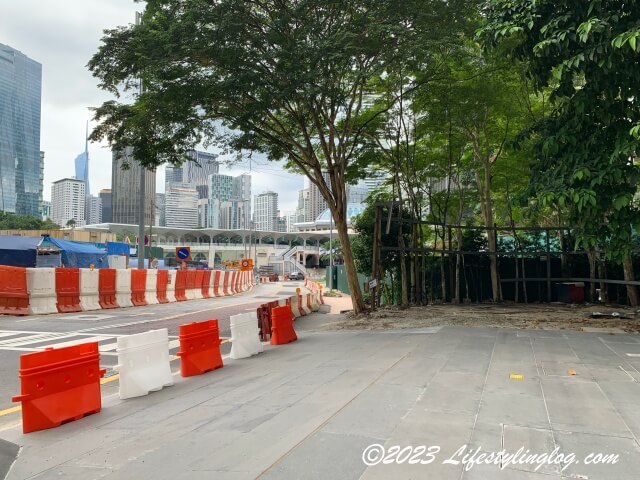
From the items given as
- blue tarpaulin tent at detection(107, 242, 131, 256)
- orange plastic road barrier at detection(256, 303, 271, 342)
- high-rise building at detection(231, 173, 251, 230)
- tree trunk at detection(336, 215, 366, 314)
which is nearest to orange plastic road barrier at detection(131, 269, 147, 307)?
tree trunk at detection(336, 215, 366, 314)

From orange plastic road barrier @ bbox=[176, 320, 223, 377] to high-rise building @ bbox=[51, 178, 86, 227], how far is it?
135 metres

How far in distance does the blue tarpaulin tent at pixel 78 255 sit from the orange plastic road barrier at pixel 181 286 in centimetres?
675

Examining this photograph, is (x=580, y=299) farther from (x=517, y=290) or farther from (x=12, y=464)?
(x=12, y=464)

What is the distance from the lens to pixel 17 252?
74.0 feet


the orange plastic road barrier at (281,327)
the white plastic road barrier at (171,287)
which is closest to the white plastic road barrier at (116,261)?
the white plastic road barrier at (171,287)

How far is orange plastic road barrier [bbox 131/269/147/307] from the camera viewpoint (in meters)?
18.8

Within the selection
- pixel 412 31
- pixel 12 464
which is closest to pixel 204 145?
pixel 412 31

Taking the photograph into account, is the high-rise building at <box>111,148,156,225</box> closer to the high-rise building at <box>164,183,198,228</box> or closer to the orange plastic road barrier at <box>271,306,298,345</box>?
the orange plastic road barrier at <box>271,306,298,345</box>

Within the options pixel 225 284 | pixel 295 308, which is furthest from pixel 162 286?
pixel 225 284

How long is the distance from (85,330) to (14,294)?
13.0 feet

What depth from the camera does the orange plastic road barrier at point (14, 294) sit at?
46.6 ft

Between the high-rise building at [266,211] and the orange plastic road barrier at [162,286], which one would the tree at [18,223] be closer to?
the high-rise building at [266,211]

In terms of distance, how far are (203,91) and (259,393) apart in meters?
A: 8.77

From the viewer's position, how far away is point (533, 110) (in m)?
17.0
